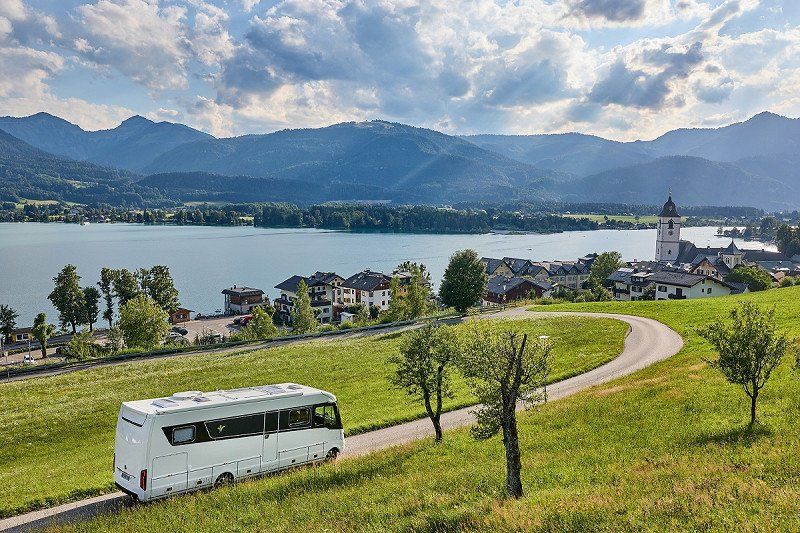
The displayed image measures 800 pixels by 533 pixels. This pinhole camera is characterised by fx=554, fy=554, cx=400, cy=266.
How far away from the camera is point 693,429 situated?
1744cm

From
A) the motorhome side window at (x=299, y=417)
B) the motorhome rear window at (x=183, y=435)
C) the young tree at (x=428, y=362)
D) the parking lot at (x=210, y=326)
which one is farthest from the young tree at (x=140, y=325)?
the young tree at (x=428, y=362)

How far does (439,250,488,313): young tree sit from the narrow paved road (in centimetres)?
2105

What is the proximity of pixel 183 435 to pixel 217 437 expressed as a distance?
1115mm

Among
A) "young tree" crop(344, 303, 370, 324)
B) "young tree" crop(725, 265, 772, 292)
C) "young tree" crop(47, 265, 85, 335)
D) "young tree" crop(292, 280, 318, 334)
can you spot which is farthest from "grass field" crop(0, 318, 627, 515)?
"young tree" crop(47, 265, 85, 335)

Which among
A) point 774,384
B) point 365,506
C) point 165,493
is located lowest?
point 165,493

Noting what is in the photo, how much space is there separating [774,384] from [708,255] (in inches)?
5067

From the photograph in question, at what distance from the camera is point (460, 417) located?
84.6 feet

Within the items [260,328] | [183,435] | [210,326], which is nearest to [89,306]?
[210,326]

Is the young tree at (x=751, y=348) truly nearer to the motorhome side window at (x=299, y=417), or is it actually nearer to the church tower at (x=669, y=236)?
the motorhome side window at (x=299, y=417)

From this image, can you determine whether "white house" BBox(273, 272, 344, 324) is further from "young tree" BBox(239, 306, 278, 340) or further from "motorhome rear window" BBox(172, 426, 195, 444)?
"motorhome rear window" BBox(172, 426, 195, 444)

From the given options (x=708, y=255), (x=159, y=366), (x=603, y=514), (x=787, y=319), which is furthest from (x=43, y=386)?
(x=708, y=255)

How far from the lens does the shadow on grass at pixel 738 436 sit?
15.4m

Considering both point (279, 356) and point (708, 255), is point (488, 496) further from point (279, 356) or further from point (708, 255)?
point (708, 255)

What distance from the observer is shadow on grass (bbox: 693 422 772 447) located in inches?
606
